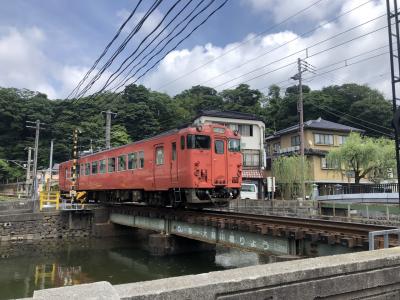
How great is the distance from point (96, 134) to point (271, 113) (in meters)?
24.6

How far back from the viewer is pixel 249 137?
1449 inches

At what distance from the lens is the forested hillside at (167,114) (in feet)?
164

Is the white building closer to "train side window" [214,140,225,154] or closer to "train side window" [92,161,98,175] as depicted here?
"train side window" [92,161,98,175]

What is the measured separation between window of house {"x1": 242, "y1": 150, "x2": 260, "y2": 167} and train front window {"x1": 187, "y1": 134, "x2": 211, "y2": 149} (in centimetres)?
2324

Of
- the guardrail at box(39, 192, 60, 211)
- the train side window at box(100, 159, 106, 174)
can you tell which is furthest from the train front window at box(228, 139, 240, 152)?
the guardrail at box(39, 192, 60, 211)

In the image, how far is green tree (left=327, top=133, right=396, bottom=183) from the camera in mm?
31172

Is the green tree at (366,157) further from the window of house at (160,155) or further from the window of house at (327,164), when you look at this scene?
the window of house at (160,155)

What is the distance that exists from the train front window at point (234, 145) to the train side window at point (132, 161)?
422 centimetres

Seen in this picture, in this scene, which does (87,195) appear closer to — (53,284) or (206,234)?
(53,284)

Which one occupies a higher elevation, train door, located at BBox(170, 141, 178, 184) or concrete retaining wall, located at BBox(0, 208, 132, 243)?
train door, located at BBox(170, 141, 178, 184)

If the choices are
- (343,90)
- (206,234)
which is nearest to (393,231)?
(206,234)

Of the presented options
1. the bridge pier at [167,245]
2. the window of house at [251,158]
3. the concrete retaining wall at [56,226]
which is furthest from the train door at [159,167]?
the window of house at [251,158]

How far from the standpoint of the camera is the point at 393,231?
5.86m

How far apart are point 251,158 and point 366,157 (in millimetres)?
9831
